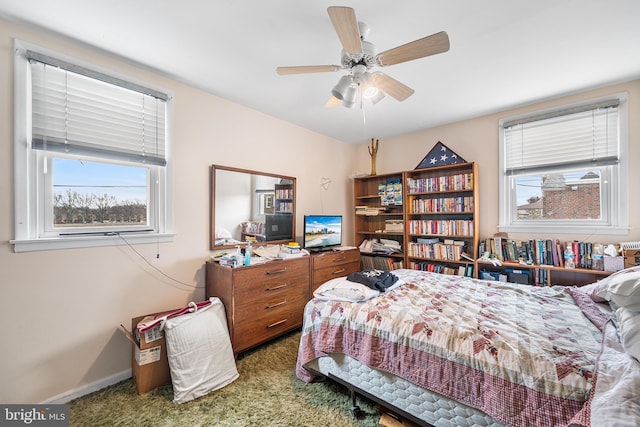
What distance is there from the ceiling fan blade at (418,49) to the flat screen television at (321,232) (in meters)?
1.96

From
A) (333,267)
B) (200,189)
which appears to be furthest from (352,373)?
(200,189)

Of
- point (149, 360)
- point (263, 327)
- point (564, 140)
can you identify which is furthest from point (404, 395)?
point (564, 140)

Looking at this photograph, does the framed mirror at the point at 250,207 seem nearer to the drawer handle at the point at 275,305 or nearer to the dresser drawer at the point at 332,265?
the dresser drawer at the point at 332,265

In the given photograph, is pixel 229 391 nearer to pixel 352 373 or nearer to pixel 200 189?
pixel 352 373

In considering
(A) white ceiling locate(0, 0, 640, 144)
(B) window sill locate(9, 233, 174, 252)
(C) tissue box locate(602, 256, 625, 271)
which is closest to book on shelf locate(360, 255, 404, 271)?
(C) tissue box locate(602, 256, 625, 271)

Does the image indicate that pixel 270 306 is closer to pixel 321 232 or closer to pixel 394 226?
pixel 321 232

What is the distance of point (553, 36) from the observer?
5.51ft

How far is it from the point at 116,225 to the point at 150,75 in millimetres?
1286

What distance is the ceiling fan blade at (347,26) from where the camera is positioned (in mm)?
1155

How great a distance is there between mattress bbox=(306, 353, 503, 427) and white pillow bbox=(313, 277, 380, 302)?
375mm

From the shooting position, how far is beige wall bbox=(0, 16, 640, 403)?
1.56 metres

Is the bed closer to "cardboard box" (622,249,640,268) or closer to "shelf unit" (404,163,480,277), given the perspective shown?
"cardboard box" (622,249,640,268)

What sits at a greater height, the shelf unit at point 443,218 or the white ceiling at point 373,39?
the white ceiling at point 373,39

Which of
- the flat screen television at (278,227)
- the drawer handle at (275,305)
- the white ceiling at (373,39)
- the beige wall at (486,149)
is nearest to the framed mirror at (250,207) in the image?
the flat screen television at (278,227)
